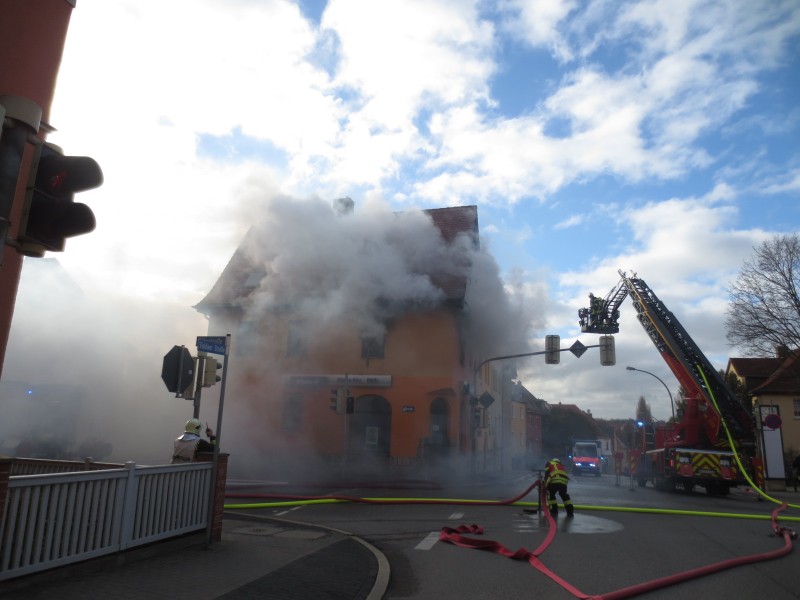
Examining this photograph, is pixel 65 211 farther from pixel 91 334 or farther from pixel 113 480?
pixel 91 334

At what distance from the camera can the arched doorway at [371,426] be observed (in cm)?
2242

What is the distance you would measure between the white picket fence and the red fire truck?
1469 cm

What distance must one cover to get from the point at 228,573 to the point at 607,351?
1499cm

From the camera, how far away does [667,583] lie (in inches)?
221

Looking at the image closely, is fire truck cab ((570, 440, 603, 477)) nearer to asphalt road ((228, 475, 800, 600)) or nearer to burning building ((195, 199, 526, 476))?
burning building ((195, 199, 526, 476))

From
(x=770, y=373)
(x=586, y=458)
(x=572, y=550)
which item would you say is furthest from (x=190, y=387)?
(x=770, y=373)

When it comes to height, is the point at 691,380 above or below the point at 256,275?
below

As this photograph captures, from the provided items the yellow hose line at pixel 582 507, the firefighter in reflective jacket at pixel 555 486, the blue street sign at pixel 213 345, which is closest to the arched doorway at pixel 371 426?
the yellow hose line at pixel 582 507

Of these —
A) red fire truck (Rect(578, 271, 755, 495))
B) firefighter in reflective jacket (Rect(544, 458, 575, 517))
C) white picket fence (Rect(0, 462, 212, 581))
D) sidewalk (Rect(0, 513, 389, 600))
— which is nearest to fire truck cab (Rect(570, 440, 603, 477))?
red fire truck (Rect(578, 271, 755, 495))

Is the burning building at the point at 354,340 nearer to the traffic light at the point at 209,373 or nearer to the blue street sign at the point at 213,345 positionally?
the traffic light at the point at 209,373

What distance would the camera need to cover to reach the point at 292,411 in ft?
74.3

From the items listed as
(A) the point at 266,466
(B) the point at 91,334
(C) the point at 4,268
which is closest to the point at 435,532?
(C) the point at 4,268

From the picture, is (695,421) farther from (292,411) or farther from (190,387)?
(190,387)

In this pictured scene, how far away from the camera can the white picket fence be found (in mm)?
4457
